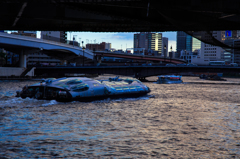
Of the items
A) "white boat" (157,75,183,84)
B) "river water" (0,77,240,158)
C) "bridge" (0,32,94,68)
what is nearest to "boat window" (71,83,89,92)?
"river water" (0,77,240,158)

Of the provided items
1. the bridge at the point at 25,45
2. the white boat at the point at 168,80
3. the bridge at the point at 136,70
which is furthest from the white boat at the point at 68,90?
the white boat at the point at 168,80

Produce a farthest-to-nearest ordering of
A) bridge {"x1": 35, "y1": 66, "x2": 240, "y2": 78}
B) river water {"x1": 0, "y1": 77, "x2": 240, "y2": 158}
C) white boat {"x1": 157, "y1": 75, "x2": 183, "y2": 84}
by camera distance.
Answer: white boat {"x1": 157, "y1": 75, "x2": 183, "y2": 84} < bridge {"x1": 35, "y1": 66, "x2": 240, "y2": 78} < river water {"x1": 0, "y1": 77, "x2": 240, "y2": 158}

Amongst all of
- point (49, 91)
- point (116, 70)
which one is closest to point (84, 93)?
point (49, 91)

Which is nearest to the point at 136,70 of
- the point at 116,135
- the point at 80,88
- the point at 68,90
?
the point at 80,88

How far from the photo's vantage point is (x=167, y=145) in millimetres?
19859

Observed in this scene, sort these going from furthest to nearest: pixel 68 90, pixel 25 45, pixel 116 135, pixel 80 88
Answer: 1. pixel 25 45
2. pixel 80 88
3. pixel 68 90
4. pixel 116 135

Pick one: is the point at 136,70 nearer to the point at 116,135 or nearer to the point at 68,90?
the point at 68,90

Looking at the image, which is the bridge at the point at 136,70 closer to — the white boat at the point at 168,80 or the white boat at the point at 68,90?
the white boat at the point at 168,80

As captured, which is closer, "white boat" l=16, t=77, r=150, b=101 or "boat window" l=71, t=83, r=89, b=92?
"white boat" l=16, t=77, r=150, b=101

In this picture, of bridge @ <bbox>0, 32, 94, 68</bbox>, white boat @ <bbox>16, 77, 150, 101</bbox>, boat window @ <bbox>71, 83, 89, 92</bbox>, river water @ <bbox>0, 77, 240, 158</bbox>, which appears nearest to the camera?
river water @ <bbox>0, 77, 240, 158</bbox>
